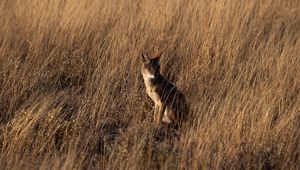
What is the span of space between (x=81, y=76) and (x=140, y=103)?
3.43 ft

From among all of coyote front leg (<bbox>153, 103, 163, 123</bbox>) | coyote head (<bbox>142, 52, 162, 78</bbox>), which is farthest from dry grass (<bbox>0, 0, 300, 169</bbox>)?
coyote head (<bbox>142, 52, 162, 78</bbox>)

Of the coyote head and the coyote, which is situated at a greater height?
the coyote head

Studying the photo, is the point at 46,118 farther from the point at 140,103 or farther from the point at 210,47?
the point at 210,47

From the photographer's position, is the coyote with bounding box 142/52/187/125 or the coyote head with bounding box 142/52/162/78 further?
the coyote head with bounding box 142/52/162/78

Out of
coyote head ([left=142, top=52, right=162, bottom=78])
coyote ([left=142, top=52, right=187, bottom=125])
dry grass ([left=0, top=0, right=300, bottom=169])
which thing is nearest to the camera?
dry grass ([left=0, top=0, right=300, bottom=169])

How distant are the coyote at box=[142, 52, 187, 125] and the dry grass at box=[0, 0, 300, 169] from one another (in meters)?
0.14

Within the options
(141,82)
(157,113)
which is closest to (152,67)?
(157,113)

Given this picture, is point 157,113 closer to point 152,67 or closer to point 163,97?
point 163,97

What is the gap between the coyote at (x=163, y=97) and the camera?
195 inches

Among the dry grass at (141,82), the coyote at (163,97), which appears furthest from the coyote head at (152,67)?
the dry grass at (141,82)

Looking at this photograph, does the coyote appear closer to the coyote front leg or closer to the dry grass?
the coyote front leg

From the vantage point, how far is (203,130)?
13.7 ft

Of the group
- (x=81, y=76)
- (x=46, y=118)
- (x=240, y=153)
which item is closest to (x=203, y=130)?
(x=240, y=153)

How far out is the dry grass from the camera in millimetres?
4105
